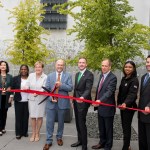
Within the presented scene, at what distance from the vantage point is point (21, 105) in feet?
21.6

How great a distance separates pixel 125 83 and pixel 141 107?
652 millimetres

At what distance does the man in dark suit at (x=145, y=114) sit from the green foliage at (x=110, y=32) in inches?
182

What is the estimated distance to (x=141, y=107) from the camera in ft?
16.3

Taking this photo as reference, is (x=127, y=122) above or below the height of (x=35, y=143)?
above

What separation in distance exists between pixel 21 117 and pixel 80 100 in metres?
1.89

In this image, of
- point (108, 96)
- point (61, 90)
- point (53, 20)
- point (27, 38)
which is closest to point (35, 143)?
point (61, 90)

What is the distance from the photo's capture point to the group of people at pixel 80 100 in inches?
207

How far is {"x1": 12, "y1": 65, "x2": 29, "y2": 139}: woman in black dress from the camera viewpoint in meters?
6.54

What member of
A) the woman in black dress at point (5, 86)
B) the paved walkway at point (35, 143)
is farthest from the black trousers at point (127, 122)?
the woman in black dress at point (5, 86)

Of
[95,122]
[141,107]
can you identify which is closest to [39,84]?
[141,107]

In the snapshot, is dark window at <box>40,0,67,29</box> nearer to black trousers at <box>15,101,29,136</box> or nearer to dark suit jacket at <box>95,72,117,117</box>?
black trousers at <box>15,101,29,136</box>

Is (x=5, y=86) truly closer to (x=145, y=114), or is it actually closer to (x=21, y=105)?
(x=21, y=105)

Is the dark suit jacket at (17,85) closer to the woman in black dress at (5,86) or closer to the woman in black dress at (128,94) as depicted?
the woman in black dress at (5,86)

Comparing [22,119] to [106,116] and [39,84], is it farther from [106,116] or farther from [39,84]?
[106,116]
